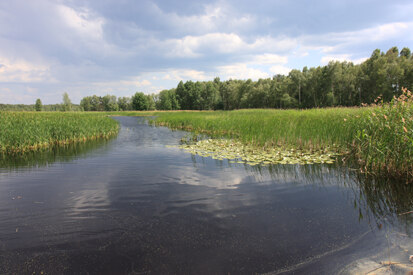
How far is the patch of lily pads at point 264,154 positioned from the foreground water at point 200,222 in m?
0.95

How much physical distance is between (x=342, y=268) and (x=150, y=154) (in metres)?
9.43

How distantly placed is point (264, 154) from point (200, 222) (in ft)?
19.6

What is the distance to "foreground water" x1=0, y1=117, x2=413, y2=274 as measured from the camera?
3.29 m

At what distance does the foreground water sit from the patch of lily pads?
3.11 feet

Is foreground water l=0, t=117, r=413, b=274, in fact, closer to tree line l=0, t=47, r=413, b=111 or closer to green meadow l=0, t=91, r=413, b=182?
green meadow l=0, t=91, r=413, b=182

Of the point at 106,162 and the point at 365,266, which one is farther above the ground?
the point at 106,162

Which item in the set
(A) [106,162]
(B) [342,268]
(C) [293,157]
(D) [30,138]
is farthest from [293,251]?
(D) [30,138]

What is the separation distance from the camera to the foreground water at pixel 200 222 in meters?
3.29

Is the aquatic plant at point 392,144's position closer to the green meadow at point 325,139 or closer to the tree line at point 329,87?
the green meadow at point 325,139

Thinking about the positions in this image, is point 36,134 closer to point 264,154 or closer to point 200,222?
point 264,154

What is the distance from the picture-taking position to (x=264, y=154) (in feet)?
31.7

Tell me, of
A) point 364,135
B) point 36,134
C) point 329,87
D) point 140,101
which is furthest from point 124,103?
point 364,135

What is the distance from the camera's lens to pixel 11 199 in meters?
5.65

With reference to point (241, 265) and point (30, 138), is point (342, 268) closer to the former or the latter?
point (241, 265)
